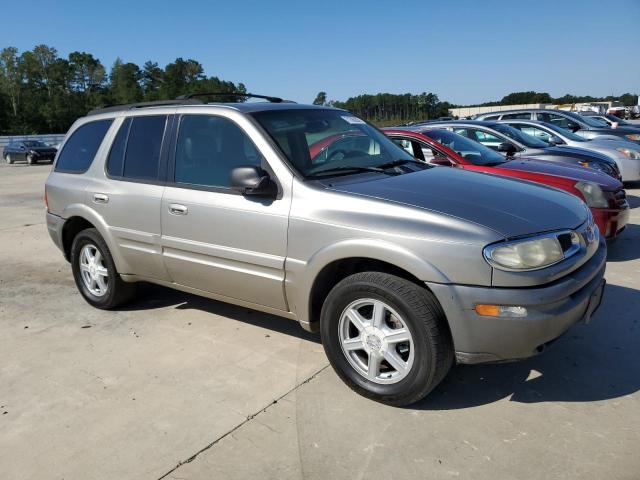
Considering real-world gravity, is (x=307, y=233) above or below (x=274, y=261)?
above

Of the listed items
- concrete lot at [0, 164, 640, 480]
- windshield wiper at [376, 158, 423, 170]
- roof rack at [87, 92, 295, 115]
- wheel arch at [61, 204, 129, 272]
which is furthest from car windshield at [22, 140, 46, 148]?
windshield wiper at [376, 158, 423, 170]

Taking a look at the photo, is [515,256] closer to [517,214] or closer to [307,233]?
[517,214]

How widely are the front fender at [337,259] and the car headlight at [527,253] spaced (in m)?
0.28

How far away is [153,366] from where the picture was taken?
3.76m

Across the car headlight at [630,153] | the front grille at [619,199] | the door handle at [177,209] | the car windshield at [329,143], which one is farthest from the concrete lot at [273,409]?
the car headlight at [630,153]

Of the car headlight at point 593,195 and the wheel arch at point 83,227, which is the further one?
the car headlight at point 593,195

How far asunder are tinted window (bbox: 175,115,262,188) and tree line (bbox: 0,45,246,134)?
67.4 m

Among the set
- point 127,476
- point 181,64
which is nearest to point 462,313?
point 127,476

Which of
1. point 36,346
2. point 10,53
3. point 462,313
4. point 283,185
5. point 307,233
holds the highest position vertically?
point 10,53

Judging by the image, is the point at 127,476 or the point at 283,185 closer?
the point at 127,476

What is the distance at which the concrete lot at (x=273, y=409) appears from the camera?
2643mm

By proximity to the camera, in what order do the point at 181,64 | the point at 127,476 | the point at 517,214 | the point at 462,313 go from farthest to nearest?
the point at 181,64, the point at 517,214, the point at 462,313, the point at 127,476

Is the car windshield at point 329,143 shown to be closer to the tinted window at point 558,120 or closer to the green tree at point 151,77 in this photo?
the tinted window at point 558,120

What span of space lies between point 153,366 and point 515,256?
2.51m
